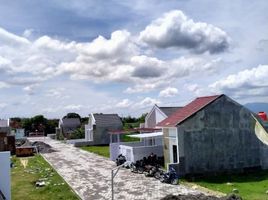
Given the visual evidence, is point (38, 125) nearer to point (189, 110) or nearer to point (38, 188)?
point (189, 110)

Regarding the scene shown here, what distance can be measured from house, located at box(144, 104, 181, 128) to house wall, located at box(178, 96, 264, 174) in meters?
11.6

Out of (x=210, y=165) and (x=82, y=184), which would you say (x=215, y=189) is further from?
(x=82, y=184)

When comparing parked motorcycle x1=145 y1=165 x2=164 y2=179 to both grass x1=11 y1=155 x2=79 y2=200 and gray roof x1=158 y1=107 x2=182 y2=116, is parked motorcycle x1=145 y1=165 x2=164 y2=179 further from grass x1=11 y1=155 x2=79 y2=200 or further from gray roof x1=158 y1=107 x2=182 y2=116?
gray roof x1=158 y1=107 x2=182 y2=116

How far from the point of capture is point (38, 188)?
22.8 meters

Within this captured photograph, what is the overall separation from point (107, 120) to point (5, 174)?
1663 inches

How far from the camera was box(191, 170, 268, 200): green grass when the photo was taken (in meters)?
19.3

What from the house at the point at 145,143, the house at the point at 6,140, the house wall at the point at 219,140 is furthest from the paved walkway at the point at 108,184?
the house at the point at 6,140

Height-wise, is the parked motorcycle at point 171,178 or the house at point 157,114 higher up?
the house at point 157,114

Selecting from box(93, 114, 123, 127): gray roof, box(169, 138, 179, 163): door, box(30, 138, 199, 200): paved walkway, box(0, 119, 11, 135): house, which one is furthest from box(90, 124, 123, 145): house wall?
box(169, 138, 179, 163): door

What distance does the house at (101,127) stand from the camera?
57781 millimetres

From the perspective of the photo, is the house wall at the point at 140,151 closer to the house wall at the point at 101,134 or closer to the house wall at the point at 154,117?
the house wall at the point at 154,117

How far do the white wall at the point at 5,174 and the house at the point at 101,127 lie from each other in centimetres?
4026

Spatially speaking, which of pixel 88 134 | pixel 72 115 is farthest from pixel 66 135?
pixel 72 115

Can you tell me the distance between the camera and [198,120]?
25.8 metres
